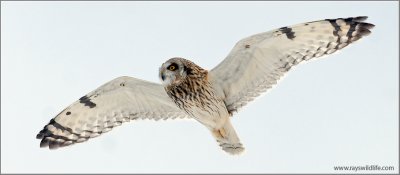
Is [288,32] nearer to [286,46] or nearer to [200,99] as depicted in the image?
[286,46]

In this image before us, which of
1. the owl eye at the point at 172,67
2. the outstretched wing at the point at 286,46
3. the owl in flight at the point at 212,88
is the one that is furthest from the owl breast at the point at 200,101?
the outstretched wing at the point at 286,46

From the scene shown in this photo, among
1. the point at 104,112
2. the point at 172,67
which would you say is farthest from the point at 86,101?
the point at 172,67

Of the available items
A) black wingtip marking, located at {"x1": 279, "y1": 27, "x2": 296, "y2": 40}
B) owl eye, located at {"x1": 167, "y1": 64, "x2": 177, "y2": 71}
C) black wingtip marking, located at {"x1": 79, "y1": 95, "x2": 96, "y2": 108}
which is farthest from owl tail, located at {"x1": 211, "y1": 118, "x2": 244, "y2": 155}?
black wingtip marking, located at {"x1": 79, "y1": 95, "x2": 96, "y2": 108}

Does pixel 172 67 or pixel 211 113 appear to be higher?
pixel 172 67

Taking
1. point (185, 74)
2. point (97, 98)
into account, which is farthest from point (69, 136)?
point (185, 74)

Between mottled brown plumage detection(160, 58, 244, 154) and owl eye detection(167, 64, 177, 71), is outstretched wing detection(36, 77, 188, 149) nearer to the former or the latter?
mottled brown plumage detection(160, 58, 244, 154)
